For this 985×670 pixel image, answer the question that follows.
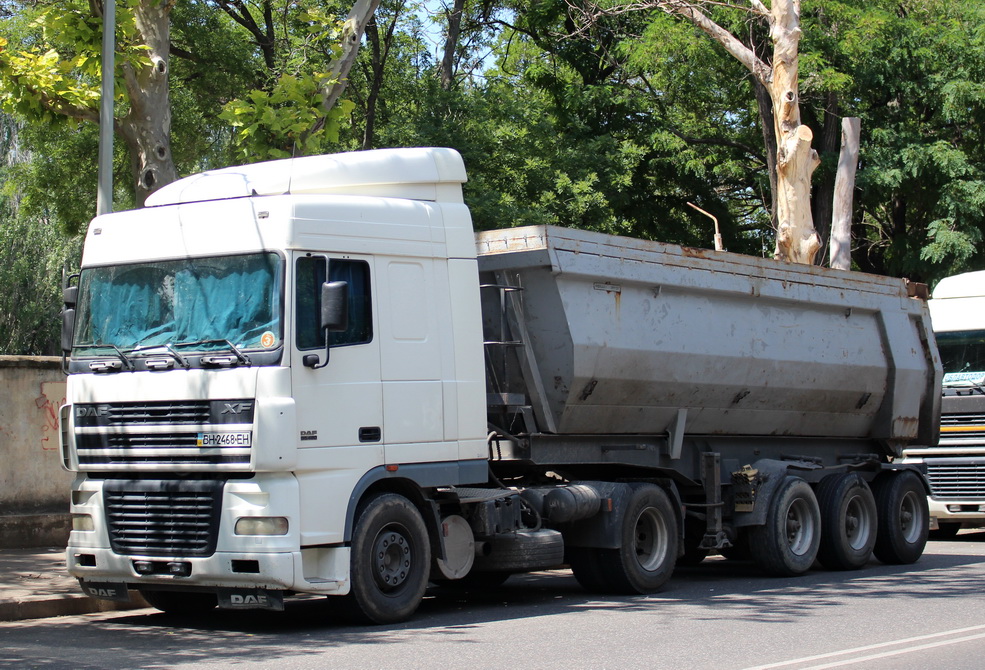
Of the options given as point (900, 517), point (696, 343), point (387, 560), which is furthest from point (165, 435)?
point (900, 517)

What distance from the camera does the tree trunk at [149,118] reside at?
11953 mm

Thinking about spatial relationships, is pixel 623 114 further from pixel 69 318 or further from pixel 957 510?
pixel 69 318

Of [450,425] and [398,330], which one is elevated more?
[398,330]

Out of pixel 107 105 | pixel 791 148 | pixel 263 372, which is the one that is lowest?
pixel 263 372

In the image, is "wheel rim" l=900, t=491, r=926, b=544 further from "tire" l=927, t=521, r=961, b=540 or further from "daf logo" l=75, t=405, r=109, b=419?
"daf logo" l=75, t=405, r=109, b=419

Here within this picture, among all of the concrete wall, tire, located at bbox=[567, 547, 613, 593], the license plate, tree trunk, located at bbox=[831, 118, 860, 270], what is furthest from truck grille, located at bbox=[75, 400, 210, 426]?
tree trunk, located at bbox=[831, 118, 860, 270]

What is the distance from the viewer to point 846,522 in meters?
13.6

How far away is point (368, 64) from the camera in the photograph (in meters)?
25.3

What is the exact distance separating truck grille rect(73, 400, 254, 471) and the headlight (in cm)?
38

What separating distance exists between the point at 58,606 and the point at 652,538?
5.22 metres

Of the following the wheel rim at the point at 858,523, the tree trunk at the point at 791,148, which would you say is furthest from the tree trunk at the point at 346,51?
the wheel rim at the point at 858,523

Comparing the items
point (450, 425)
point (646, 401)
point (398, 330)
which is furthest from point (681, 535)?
point (398, 330)

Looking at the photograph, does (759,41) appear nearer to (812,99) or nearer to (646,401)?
(812,99)

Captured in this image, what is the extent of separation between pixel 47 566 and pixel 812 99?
17825mm
